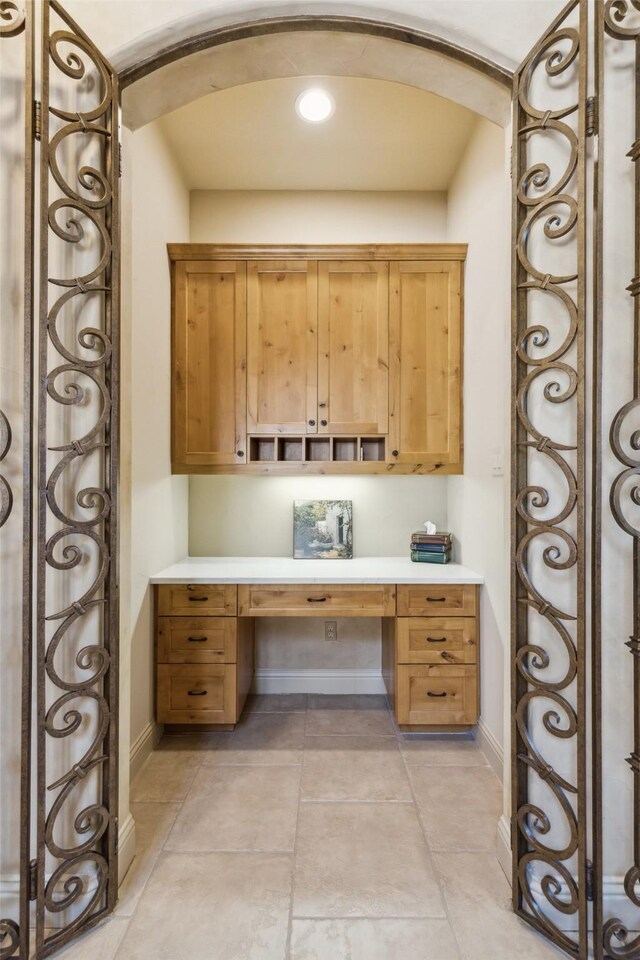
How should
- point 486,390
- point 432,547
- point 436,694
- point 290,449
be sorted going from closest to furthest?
point 486,390 → point 436,694 → point 432,547 → point 290,449

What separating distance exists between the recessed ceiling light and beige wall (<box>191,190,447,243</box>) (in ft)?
2.15

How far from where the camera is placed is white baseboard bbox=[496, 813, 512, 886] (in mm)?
1601

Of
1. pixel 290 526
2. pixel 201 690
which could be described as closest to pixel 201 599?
pixel 201 690

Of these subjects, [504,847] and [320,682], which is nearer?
[504,847]

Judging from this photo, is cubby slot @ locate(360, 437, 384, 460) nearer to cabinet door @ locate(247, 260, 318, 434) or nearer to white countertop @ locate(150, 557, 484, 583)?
cabinet door @ locate(247, 260, 318, 434)

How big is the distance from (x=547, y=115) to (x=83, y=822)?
7.99ft

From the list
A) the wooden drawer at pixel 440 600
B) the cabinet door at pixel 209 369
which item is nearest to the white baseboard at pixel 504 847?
the wooden drawer at pixel 440 600

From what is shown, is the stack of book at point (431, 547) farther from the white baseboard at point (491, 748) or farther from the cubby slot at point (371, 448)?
the white baseboard at point (491, 748)

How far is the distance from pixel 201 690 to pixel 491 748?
1.44 metres

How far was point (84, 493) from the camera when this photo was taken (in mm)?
1396

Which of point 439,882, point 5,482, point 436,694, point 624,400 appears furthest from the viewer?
point 436,694

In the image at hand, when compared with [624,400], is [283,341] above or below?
above

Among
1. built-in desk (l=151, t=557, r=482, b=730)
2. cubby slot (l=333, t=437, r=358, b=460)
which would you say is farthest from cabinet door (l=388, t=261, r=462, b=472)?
built-in desk (l=151, t=557, r=482, b=730)

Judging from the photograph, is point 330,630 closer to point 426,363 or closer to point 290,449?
point 290,449
